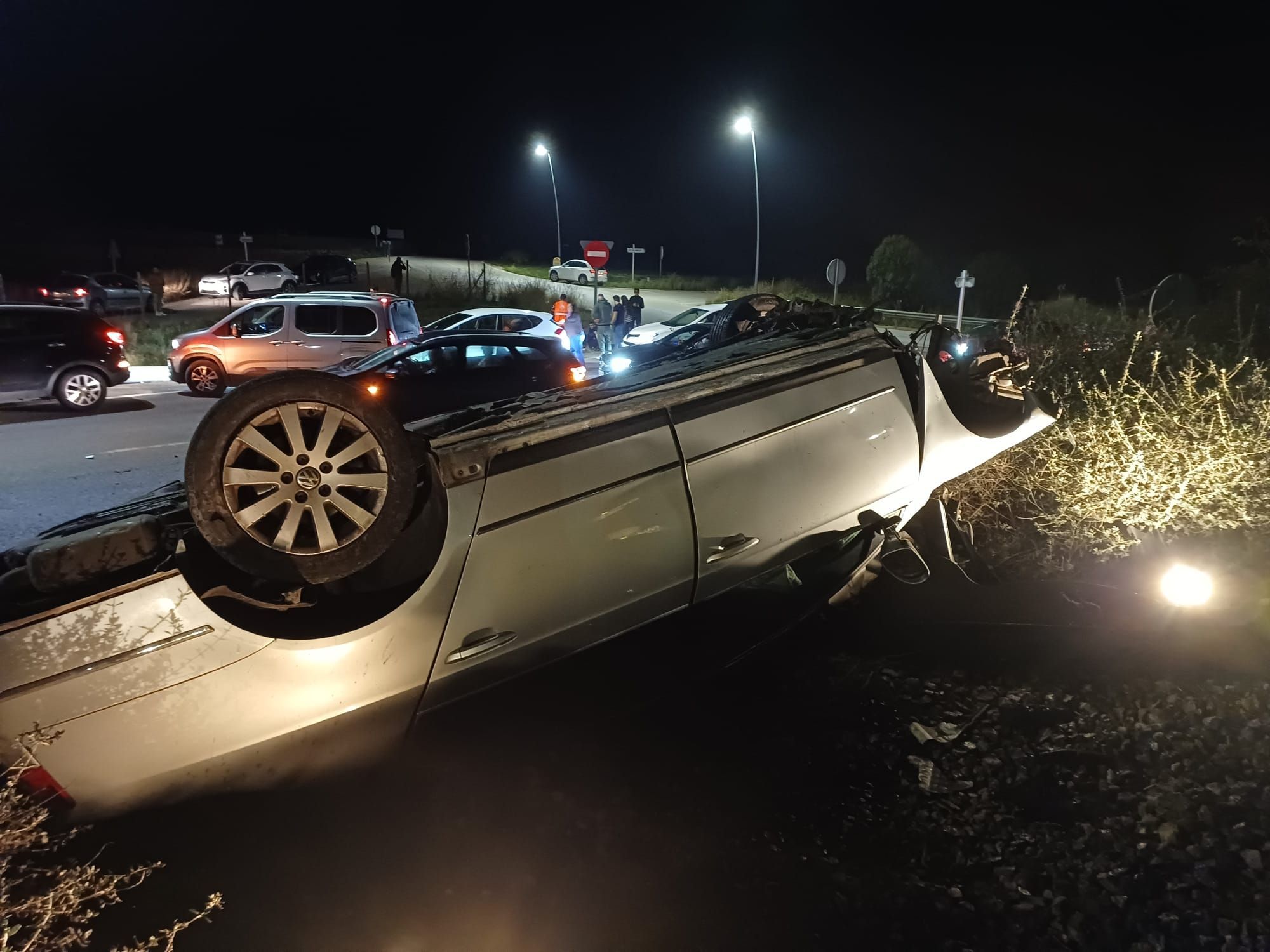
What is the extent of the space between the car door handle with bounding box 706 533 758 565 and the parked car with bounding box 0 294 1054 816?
0.04 feet

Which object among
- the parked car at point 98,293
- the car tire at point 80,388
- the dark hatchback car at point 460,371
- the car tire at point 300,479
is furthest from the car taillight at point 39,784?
the parked car at point 98,293

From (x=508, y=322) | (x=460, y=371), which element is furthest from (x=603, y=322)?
(x=460, y=371)

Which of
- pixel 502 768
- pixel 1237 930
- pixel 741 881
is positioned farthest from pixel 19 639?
pixel 1237 930

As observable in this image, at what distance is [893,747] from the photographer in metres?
3.29

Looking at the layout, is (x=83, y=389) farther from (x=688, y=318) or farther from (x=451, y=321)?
(x=688, y=318)

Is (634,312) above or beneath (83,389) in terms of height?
beneath

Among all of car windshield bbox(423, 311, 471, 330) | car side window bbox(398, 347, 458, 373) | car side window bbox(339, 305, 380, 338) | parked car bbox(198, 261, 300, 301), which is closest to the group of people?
car windshield bbox(423, 311, 471, 330)

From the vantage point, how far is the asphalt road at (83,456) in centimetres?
704

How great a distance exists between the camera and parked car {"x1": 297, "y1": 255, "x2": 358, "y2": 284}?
124 feet

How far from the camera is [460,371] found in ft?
31.7

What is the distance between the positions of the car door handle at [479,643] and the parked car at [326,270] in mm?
38213

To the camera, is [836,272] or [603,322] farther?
[603,322]

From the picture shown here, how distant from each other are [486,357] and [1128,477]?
23.6 ft

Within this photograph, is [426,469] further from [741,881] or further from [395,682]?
[741,881]
